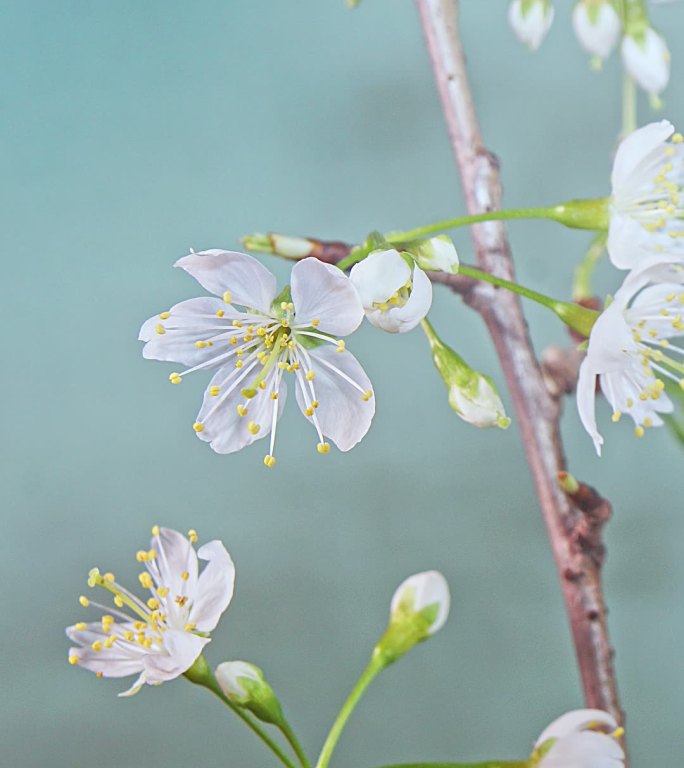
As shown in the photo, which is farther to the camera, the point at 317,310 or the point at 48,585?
the point at 48,585

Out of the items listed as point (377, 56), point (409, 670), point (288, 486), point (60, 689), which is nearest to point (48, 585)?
point (60, 689)

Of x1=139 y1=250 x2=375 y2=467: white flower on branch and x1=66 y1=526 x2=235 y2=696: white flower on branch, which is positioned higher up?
x1=139 y1=250 x2=375 y2=467: white flower on branch

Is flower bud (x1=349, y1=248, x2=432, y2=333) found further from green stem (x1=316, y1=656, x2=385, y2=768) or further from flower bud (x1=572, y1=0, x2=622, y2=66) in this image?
flower bud (x1=572, y1=0, x2=622, y2=66)

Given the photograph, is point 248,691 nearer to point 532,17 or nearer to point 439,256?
point 439,256

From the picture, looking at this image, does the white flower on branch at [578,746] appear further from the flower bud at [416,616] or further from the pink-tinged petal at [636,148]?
the pink-tinged petal at [636,148]

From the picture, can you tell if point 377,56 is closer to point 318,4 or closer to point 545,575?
point 318,4

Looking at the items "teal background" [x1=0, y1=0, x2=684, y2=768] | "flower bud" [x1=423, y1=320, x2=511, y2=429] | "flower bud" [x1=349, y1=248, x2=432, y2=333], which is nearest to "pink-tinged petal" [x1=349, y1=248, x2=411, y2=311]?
"flower bud" [x1=349, y1=248, x2=432, y2=333]


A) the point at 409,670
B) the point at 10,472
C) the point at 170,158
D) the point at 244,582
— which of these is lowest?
the point at 409,670
